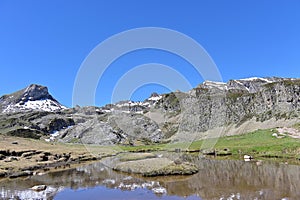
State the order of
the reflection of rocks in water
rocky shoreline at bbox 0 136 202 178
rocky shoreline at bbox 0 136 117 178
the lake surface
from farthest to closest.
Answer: rocky shoreline at bbox 0 136 117 178 < rocky shoreline at bbox 0 136 202 178 < the lake surface < the reflection of rocks in water

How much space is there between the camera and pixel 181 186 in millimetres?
44094

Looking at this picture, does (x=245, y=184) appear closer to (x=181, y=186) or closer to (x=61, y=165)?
(x=181, y=186)

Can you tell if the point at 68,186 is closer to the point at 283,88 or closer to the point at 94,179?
the point at 94,179

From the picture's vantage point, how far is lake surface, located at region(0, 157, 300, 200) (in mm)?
37625

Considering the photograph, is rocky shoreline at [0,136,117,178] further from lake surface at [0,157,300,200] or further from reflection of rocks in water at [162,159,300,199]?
reflection of rocks in water at [162,159,300,199]

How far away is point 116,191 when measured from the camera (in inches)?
1714

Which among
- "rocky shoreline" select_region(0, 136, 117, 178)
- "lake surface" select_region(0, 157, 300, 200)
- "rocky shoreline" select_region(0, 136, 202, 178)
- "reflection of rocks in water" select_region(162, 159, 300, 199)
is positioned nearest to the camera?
"reflection of rocks in water" select_region(162, 159, 300, 199)

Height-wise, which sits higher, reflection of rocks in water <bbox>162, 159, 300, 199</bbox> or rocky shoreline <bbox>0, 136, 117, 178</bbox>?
rocky shoreline <bbox>0, 136, 117, 178</bbox>

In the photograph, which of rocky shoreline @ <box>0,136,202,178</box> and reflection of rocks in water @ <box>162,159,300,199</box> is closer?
reflection of rocks in water @ <box>162,159,300,199</box>

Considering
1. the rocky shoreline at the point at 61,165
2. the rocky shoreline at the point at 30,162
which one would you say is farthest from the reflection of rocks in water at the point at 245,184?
the rocky shoreline at the point at 30,162

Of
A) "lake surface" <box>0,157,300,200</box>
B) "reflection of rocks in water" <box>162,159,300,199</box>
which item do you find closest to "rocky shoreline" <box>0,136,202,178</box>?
"lake surface" <box>0,157,300,200</box>

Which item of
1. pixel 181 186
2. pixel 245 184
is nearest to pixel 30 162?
pixel 181 186

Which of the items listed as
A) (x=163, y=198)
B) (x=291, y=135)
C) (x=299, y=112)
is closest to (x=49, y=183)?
(x=163, y=198)

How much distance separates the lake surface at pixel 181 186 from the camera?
37.6 metres
